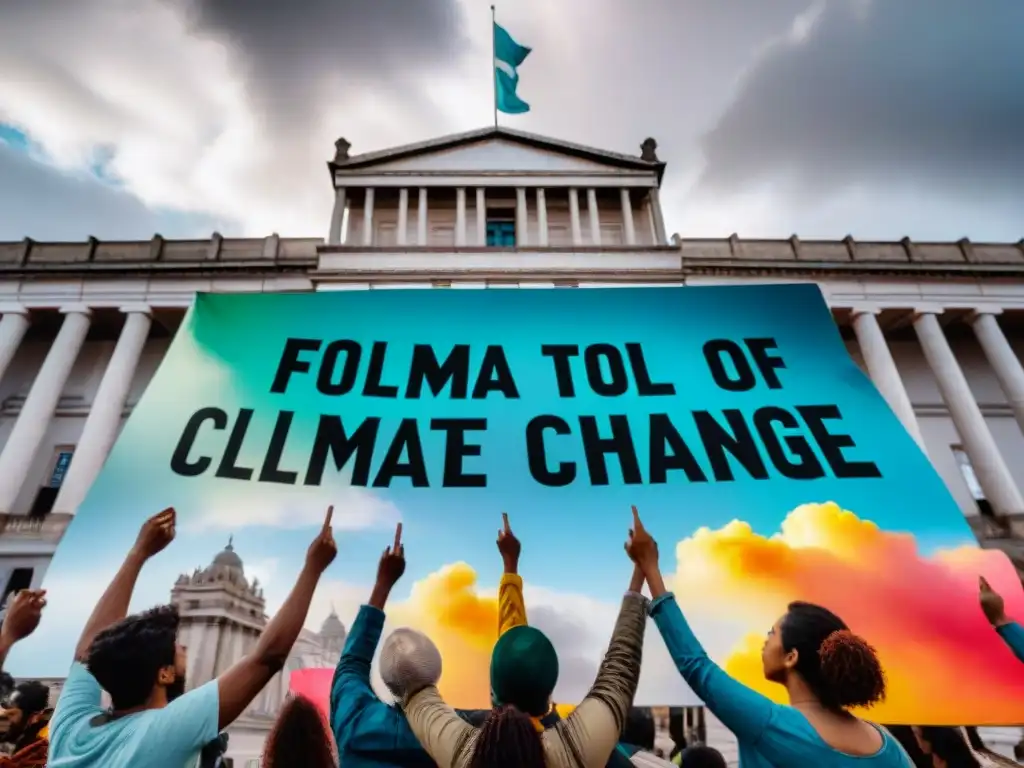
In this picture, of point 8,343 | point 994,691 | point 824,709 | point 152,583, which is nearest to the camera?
point 824,709

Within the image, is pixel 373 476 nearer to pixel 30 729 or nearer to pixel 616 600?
pixel 616 600

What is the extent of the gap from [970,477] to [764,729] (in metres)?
26.4

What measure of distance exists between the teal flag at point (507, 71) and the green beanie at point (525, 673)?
24.3 metres

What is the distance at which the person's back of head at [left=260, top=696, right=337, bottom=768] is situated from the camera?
3.17 metres

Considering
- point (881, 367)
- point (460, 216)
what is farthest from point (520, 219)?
point (881, 367)

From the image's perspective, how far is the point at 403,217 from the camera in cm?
2462

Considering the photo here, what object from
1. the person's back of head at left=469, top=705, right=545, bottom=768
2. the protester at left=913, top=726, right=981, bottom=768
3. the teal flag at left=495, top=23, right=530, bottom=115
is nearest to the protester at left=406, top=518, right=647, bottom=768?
the person's back of head at left=469, top=705, right=545, bottom=768

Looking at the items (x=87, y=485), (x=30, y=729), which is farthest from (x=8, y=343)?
(x=30, y=729)

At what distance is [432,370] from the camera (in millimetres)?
5508

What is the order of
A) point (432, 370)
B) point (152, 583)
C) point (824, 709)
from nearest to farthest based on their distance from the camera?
point (824, 709) → point (152, 583) → point (432, 370)

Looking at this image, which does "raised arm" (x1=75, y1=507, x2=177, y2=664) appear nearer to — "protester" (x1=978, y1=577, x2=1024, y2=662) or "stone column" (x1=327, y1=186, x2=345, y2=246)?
"protester" (x1=978, y1=577, x2=1024, y2=662)

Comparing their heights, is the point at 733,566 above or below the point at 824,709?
above

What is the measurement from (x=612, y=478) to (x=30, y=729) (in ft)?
17.8

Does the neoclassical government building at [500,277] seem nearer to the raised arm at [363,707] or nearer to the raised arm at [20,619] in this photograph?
the raised arm at [20,619]
